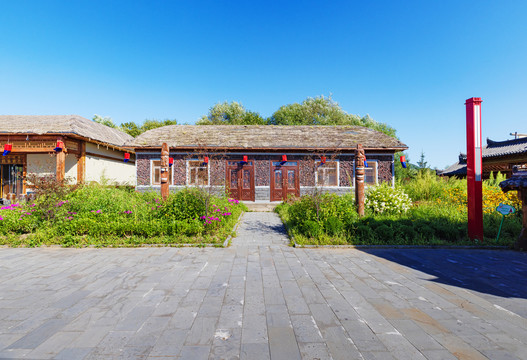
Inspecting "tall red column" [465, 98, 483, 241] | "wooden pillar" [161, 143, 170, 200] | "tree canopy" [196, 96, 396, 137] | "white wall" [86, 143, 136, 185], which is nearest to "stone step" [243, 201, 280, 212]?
"wooden pillar" [161, 143, 170, 200]

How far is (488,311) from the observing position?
2.78 m

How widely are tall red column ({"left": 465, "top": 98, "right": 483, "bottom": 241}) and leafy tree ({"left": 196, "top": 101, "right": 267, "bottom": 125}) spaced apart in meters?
27.6

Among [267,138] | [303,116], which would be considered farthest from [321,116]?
[267,138]

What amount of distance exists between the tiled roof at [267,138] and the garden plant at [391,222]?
6.09 metres

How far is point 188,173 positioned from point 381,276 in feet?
41.0

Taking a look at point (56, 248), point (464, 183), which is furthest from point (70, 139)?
point (464, 183)

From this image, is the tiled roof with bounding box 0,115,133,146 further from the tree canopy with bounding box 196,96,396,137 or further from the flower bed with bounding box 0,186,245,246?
the tree canopy with bounding box 196,96,396,137

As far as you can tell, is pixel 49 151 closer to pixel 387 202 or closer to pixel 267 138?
pixel 267 138

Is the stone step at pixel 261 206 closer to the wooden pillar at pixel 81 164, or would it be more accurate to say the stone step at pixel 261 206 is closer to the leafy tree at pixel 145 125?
the wooden pillar at pixel 81 164

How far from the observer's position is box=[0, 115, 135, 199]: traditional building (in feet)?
40.7

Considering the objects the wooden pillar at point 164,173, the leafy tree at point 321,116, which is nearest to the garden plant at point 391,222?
the wooden pillar at point 164,173

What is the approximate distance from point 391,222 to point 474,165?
103 inches

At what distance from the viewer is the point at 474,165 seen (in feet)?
20.0

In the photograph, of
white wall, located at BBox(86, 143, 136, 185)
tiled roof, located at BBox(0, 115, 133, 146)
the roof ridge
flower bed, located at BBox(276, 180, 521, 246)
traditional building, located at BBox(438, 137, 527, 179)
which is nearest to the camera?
flower bed, located at BBox(276, 180, 521, 246)
